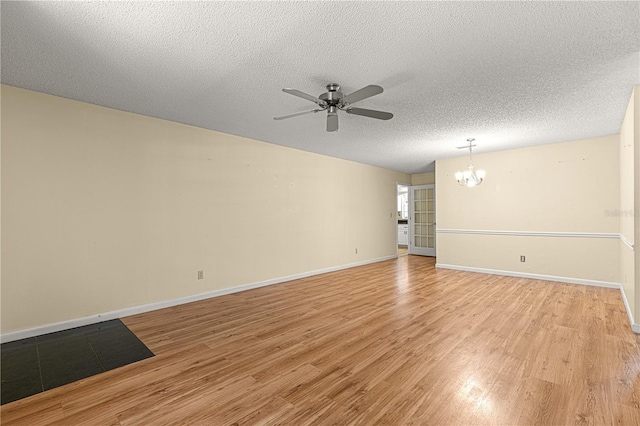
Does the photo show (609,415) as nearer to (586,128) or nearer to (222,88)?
(222,88)

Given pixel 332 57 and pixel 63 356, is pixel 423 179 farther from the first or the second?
pixel 63 356

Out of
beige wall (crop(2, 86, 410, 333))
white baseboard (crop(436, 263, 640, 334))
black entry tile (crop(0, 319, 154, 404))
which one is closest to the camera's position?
black entry tile (crop(0, 319, 154, 404))

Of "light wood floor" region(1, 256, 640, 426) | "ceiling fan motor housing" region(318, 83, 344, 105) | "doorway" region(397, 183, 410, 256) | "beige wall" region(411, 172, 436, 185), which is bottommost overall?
"light wood floor" region(1, 256, 640, 426)

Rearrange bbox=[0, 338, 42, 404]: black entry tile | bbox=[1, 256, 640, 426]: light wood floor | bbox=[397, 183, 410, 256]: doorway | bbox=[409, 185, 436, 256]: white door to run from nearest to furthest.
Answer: bbox=[1, 256, 640, 426]: light wood floor
bbox=[0, 338, 42, 404]: black entry tile
bbox=[409, 185, 436, 256]: white door
bbox=[397, 183, 410, 256]: doorway

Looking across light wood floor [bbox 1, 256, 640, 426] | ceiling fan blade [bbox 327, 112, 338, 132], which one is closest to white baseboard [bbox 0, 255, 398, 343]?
light wood floor [bbox 1, 256, 640, 426]

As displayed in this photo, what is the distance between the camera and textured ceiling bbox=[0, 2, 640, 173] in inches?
73.4

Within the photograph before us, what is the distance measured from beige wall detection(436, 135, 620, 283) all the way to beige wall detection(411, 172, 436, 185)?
6.31 feet

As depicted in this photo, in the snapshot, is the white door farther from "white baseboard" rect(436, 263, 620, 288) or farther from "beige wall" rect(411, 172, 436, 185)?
"white baseboard" rect(436, 263, 620, 288)

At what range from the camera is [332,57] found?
7.82 feet

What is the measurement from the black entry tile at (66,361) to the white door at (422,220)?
790 cm

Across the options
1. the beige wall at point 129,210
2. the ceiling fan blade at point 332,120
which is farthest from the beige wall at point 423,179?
the ceiling fan blade at point 332,120

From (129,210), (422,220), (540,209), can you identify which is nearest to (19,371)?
(129,210)

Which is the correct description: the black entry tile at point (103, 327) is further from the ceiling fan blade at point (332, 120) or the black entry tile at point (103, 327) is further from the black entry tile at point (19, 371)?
the ceiling fan blade at point (332, 120)

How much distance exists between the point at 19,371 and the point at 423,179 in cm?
877
